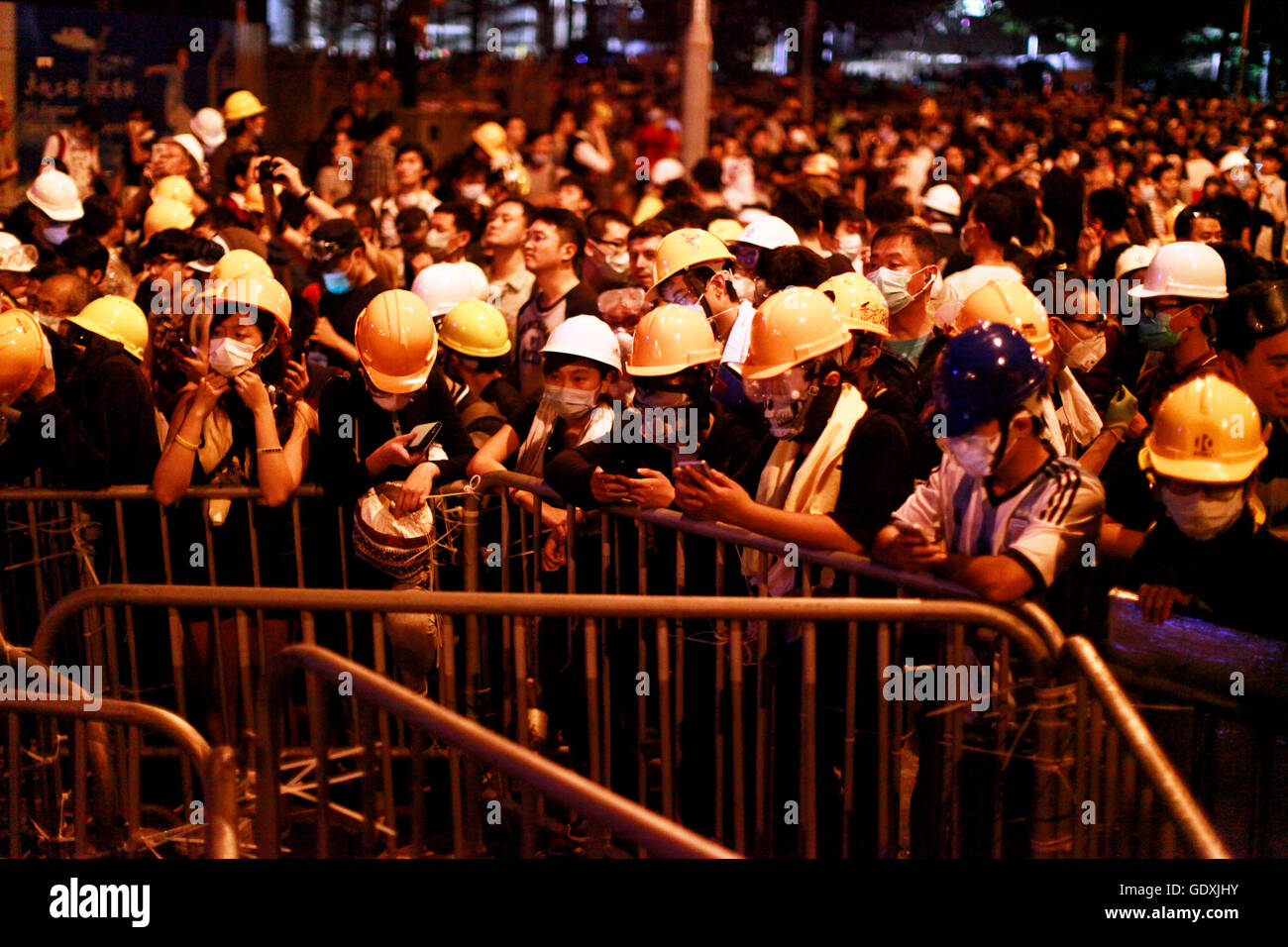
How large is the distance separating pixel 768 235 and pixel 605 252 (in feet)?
6.76

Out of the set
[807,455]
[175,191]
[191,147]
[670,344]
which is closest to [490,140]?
[191,147]

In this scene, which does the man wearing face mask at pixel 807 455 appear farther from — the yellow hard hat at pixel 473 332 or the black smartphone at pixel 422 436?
the yellow hard hat at pixel 473 332

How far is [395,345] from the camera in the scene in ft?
17.6

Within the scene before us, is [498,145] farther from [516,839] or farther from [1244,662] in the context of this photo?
[1244,662]

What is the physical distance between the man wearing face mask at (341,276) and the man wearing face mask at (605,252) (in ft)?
4.24

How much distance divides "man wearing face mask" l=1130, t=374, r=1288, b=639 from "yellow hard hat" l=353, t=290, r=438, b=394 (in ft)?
8.94

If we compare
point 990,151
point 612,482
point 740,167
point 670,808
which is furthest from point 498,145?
point 670,808

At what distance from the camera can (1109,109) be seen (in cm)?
2128

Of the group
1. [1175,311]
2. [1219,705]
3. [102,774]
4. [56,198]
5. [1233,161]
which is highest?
[1233,161]

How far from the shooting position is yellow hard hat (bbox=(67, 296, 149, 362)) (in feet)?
20.1


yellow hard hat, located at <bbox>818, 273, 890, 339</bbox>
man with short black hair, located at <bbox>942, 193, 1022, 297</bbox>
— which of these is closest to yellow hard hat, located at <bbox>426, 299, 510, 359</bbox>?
yellow hard hat, located at <bbox>818, 273, 890, 339</bbox>

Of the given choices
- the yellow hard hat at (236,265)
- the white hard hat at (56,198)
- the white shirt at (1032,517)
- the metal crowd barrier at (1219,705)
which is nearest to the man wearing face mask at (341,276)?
the yellow hard hat at (236,265)

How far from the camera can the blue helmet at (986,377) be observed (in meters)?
3.79

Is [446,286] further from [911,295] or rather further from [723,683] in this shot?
[723,683]
